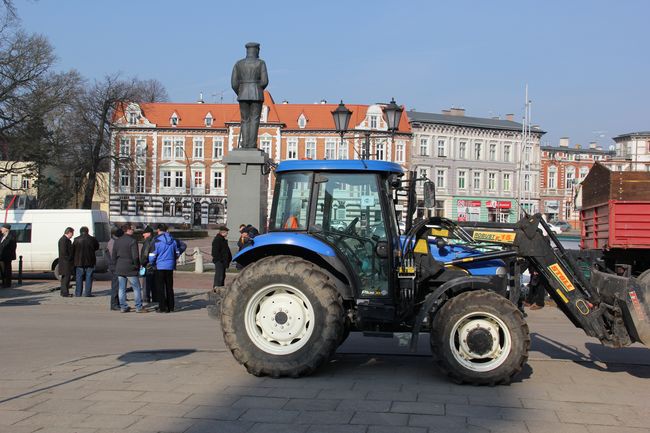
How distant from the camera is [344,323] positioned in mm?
7703

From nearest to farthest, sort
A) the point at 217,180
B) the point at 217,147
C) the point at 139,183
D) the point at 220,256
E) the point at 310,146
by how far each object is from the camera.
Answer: the point at 220,256, the point at 310,146, the point at 217,147, the point at 217,180, the point at 139,183

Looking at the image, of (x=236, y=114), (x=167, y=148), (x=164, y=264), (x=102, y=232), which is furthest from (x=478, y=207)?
(x=164, y=264)

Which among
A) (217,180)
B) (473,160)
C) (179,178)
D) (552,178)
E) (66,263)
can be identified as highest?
(473,160)

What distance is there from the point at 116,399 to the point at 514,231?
4721mm

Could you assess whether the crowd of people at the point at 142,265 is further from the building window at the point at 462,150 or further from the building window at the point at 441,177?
the building window at the point at 462,150

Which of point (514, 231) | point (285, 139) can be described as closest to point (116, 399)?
point (514, 231)

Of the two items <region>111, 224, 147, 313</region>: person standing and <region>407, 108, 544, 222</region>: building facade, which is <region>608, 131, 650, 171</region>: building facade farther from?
<region>111, 224, 147, 313</region>: person standing

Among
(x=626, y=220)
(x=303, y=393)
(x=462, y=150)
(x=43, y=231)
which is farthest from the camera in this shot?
(x=462, y=150)

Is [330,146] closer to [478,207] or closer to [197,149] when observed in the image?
[197,149]

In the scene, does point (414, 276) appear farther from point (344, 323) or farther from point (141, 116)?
point (141, 116)

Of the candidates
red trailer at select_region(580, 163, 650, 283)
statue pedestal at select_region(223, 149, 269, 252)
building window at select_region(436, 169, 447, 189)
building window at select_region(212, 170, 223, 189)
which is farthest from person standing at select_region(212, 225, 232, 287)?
building window at select_region(212, 170, 223, 189)

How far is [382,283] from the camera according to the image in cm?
777

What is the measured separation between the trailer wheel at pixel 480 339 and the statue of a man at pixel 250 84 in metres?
12.0

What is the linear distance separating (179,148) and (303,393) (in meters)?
82.4
